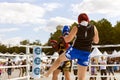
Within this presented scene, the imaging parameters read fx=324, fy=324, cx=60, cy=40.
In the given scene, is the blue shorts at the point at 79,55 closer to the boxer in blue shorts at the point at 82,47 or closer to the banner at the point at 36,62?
the boxer in blue shorts at the point at 82,47

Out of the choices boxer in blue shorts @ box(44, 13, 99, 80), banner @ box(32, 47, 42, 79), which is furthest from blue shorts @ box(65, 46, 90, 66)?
banner @ box(32, 47, 42, 79)

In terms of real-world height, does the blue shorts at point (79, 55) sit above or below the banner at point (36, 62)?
above

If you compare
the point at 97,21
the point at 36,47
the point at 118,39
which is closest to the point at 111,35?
the point at 118,39

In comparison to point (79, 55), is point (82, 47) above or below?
above

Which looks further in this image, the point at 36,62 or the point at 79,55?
the point at 36,62

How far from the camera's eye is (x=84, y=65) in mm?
5988

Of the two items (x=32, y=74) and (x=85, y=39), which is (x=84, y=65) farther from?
(x=32, y=74)

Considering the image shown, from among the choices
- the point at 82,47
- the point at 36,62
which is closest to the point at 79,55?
the point at 82,47

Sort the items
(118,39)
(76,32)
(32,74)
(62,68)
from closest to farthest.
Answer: (76,32)
(62,68)
(32,74)
(118,39)

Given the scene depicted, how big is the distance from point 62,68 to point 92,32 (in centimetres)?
220

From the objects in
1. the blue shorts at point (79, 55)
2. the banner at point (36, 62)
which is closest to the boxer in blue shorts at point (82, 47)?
the blue shorts at point (79, 55)

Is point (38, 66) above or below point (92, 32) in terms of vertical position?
below

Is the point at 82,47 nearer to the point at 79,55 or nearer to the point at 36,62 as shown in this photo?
the point at 79,55

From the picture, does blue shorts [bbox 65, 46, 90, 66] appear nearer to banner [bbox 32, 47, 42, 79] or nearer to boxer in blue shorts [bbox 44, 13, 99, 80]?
boxer in blue shorts [bbox 44, 13, 99, 80]
